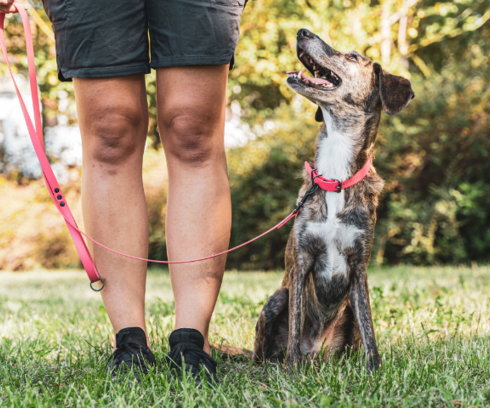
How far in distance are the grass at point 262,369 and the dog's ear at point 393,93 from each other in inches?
47.1

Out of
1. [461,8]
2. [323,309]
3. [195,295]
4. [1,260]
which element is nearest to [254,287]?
[323,309]

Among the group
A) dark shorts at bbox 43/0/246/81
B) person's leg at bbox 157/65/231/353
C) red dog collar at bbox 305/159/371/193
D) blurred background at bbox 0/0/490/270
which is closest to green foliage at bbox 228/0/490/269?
blurred background at bbox 0/0/490/270

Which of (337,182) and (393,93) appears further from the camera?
(393,93)

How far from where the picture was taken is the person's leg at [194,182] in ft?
6.80

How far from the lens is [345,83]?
2.78 m

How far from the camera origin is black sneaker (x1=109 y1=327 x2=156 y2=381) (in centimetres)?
196

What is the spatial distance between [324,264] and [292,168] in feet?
19.6

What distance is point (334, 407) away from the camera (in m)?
1.51

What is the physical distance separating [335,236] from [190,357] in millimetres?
898

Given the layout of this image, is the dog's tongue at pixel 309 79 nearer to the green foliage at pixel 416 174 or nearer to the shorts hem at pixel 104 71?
the shorts hem at pixel 104 71

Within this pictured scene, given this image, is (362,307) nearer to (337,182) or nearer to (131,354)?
(337,182)

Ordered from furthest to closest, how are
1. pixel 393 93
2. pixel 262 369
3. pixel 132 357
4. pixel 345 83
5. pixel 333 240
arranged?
pixel 345 83
pixel 393 93
pixel 333 240
pixel 262 369
pixel 132 357

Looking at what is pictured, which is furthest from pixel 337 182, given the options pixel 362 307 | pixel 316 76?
pixel 316 76

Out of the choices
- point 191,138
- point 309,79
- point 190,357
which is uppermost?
point 309,79
